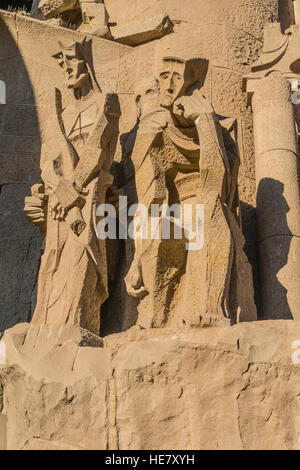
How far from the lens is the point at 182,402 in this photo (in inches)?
169

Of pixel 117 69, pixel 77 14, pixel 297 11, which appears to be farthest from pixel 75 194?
pixel 297 11

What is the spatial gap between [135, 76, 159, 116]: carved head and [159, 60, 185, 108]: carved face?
226 millimetres

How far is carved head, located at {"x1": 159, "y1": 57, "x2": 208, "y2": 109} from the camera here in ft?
19.5

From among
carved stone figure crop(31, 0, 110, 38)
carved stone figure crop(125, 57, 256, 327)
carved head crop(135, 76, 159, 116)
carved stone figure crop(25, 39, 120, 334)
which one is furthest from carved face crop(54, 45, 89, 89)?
carved stone figure crop(31, 0, 110, 38)

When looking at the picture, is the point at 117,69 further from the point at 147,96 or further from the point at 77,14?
the point at 147,96

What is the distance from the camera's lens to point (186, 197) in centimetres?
620

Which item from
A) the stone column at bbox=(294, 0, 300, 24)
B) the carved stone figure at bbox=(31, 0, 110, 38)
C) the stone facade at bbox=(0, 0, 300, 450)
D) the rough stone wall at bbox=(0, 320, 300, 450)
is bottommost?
the rough stone wall at bbox=(0, 320, 300, 450)

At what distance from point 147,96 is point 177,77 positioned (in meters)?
0.43

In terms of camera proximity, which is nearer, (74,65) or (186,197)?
(186,197)

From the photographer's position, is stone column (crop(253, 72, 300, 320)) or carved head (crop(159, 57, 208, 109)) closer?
carved head (crop(159, 57, 208, 109))

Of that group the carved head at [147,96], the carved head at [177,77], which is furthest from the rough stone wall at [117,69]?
the carved head at [177,77]

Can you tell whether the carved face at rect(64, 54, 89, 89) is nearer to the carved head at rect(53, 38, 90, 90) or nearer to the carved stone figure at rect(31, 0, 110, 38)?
the carved head at rect(53, 38, 90, 90)

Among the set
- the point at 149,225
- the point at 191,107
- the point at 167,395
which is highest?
the point at 191,107
